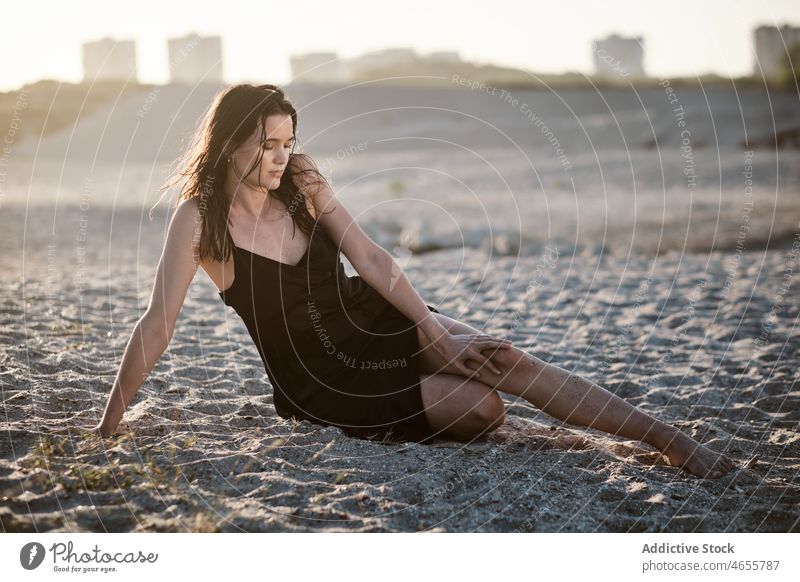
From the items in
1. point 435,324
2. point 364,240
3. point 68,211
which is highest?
point 364,240

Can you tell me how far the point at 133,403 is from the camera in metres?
3.45

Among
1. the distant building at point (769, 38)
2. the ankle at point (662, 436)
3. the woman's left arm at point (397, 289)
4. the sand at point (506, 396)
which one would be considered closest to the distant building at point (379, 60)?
the sand at point (506, 396)

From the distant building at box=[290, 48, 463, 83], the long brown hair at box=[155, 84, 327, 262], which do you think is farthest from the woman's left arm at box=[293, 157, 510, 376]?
the distant building at box=[290, 48, 463, 83]

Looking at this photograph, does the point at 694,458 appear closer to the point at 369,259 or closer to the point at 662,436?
the point at 662,436

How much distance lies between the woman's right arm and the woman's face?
9.2 inches

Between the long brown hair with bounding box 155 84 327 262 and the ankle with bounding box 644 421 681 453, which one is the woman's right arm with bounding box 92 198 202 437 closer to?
the long brown hair with bounding box 155 84 327 262

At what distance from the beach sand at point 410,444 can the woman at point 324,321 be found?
0.38 ft

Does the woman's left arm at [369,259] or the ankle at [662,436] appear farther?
the woman's left arm at [369,259]

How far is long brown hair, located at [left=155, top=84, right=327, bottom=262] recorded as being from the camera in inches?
114

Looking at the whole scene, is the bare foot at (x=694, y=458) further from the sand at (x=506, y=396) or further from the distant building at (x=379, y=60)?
the distant building at (x=379, y=60)

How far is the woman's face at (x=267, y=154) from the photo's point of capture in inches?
114

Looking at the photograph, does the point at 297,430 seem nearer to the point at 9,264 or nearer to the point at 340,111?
the point at 9,264

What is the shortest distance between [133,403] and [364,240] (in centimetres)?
128
